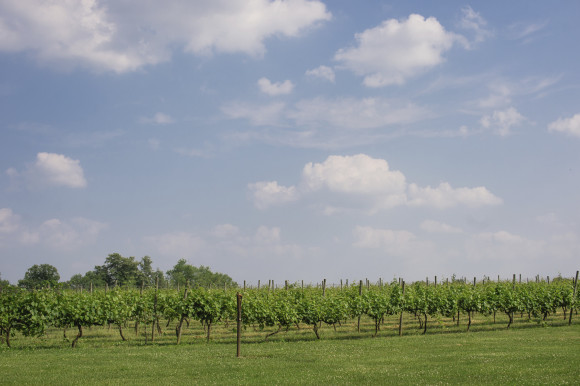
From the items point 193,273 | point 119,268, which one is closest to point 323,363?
point 119,268

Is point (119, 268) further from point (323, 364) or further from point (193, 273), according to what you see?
point (323, 364)

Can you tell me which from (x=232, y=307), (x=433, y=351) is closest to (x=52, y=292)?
(x=232, y=307)

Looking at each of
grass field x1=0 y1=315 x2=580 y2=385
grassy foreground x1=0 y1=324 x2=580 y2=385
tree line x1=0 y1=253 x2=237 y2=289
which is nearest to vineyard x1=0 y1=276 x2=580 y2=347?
grass field x1=0 y1=315 x2=580 y2=385

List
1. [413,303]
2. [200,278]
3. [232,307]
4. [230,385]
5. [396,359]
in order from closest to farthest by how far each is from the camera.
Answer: [230,385] → [396,359] → [232,307] → [413,303] → [200,278]

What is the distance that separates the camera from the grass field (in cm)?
1191

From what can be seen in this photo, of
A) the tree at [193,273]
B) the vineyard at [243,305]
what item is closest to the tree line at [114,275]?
the tree at [193,273]

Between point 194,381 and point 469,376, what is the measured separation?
254 inches

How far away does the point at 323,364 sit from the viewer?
14211 mm

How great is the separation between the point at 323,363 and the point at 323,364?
0.65 feet

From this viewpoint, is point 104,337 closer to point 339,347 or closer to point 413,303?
point 339,347

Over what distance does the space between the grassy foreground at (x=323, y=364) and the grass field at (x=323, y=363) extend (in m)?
0.02

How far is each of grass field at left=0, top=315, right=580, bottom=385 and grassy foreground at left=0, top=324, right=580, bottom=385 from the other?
0.02m

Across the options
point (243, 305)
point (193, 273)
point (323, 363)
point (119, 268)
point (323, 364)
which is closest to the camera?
point (323, 364)

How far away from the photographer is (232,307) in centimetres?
2425
